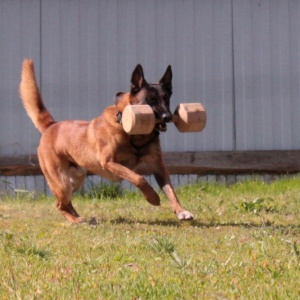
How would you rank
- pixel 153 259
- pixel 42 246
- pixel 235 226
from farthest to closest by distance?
pixel 235 226
pixel 42 246
pixel 153 259

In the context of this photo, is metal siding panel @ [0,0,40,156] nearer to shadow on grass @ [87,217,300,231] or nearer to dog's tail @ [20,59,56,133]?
dog's tail @ [20,59,56,133]

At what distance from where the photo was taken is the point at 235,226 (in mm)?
6961

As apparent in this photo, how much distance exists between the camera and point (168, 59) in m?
10.8

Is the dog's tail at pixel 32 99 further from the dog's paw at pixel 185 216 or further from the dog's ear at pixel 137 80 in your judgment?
the dog's paw at pixel 185 216

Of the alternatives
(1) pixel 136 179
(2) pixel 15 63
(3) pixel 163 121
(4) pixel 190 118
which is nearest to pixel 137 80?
(3) pixel 163 121

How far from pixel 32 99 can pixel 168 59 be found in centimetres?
291

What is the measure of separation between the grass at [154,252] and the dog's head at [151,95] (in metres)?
0.99

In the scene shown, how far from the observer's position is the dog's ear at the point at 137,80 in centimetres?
751

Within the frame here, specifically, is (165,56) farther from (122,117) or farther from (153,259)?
(153,259)

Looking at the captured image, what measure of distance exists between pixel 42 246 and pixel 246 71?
5.88 meters

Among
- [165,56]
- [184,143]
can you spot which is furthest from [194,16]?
[184,143]

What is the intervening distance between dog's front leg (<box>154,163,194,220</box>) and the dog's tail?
151cm

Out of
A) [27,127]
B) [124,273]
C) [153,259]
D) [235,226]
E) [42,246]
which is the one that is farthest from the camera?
[27,127]

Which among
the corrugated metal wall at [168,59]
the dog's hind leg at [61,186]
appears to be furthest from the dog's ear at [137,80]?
the corrugated metal wall at [168,59]
